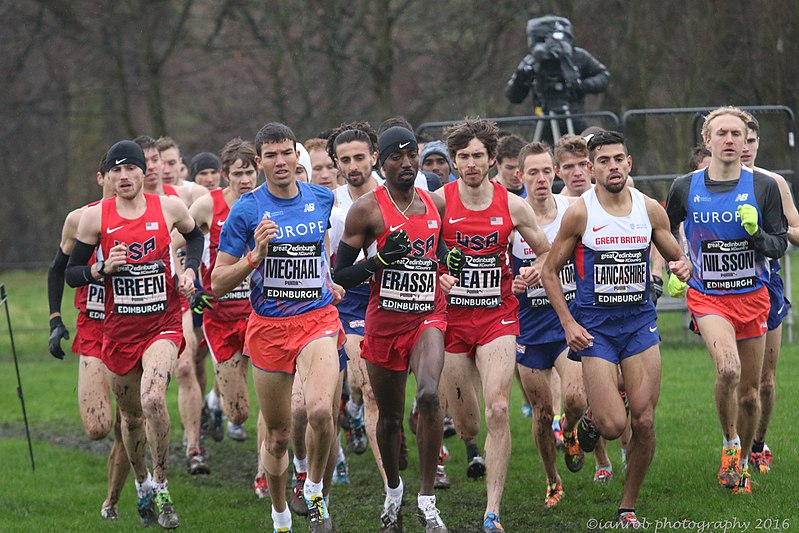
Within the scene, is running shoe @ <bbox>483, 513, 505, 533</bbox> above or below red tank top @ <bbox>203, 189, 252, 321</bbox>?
below

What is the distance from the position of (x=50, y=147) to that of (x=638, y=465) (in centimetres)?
2492

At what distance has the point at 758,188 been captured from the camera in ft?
27.6

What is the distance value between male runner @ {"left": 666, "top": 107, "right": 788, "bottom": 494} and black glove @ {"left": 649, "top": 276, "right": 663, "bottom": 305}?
141 millimetres

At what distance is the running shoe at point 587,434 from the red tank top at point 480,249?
102cm

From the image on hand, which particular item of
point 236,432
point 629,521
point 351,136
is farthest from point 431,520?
point 236,432

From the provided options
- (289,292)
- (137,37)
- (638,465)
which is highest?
(137,37)

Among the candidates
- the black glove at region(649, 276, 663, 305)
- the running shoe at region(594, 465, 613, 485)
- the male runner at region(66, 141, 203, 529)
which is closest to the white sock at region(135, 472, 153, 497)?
the male runner at region(66, 141, 203, 529)

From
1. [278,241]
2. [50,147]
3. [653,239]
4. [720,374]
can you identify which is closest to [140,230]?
[278,241]

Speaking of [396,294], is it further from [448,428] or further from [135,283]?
[448,428]

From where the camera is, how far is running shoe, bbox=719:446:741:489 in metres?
8.34

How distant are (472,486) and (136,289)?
300 centimetres

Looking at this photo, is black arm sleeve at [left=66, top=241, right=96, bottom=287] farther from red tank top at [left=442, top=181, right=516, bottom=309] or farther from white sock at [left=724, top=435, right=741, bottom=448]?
white sock at [left=724, top=435, right=741, bottom=448]

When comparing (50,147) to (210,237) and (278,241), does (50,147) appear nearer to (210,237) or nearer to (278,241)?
(210,237)

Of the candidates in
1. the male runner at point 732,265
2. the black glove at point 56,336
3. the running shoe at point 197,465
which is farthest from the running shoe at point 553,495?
the black glove at point 56,336
